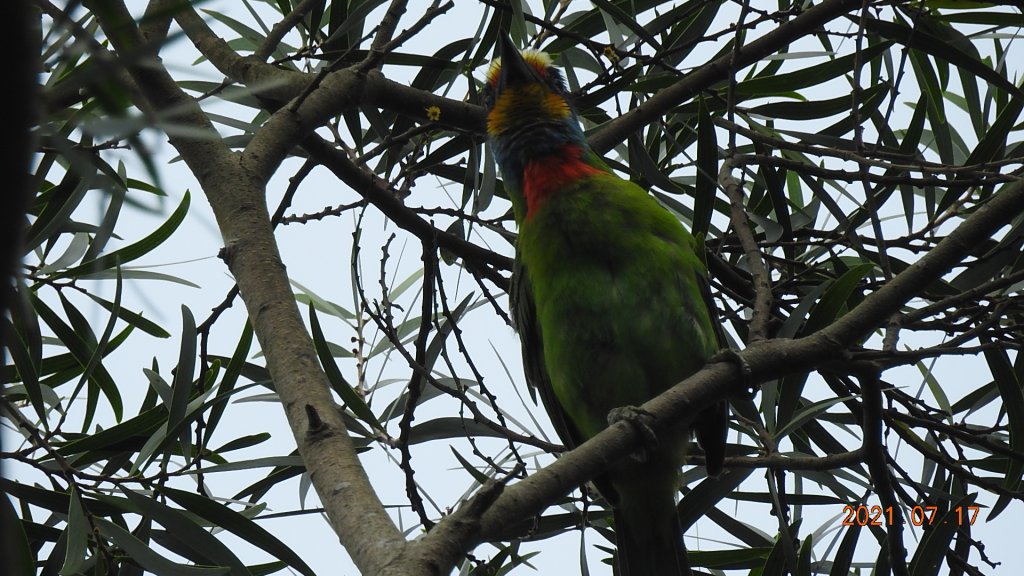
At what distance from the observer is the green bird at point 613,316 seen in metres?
3.02

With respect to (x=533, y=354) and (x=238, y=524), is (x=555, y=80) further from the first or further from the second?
(x=238, y=524)

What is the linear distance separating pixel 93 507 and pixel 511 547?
1229 mm

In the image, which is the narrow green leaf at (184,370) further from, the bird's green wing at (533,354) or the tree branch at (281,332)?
the bird's green wing at (533,354)

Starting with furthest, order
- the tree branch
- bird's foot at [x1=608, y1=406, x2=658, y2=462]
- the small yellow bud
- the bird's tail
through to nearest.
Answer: the bird's tail
the small yellow bud
bird's foot at [x1=608, y1=406, x2=658, y2=462]
the tree branch

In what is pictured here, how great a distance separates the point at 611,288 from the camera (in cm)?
304

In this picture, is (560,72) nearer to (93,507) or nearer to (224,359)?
(224,359)

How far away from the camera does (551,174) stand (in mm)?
3367

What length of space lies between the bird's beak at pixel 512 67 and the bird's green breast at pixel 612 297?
0.57 metres

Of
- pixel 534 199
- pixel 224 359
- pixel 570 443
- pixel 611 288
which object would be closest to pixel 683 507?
pixel 570 443

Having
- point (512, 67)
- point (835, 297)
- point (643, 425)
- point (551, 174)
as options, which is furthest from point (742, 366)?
point (512, 67)

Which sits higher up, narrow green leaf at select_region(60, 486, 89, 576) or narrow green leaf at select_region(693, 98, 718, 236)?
narrow green leaf at select_region(693, 98, 718, 236)

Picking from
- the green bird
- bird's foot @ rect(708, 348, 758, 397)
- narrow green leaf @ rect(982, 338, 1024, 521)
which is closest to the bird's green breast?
the green bird

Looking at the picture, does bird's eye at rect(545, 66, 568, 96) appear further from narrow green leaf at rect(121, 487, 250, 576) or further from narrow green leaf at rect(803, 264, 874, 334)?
narrow green leaf at rect(121, 487, 250, 576)

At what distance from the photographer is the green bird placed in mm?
3018
